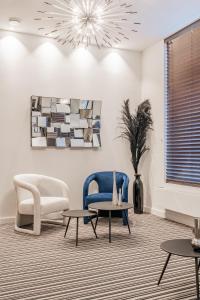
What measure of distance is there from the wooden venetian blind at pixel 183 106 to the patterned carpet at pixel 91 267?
110 cm

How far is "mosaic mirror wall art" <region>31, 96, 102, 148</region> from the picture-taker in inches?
221

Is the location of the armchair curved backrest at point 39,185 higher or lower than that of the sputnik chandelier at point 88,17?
lower

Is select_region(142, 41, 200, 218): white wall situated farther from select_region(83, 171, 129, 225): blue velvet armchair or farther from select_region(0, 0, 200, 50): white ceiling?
select_region(83, 171, 129, 225): blue velvet armchair

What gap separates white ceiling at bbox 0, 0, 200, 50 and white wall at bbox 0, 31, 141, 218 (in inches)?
19.6

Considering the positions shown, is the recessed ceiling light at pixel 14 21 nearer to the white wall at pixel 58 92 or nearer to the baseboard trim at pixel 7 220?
the white wall at pixel 58 92

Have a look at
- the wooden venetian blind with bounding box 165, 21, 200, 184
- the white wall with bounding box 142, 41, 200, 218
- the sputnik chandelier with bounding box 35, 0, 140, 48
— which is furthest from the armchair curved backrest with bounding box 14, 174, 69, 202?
the sputnik chandelier with bounding box 35, 0, 140, 48

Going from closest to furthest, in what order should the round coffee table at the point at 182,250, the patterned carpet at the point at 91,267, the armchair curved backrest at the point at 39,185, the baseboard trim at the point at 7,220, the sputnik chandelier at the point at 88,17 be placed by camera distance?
1. the round coffee table at the point at 182,250
2. the patterned carpet at the point at 91,267
3. the sputnik chandelier at the point at 88,17
4. the armchair curved backrest at the point at 39,185
5. the baseboard trim at the point at 7,220

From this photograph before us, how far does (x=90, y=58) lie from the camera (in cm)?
609

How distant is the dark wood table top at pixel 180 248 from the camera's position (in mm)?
2565

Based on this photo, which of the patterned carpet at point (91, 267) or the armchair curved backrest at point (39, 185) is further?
the armchair curved backrest at point (39, 185)

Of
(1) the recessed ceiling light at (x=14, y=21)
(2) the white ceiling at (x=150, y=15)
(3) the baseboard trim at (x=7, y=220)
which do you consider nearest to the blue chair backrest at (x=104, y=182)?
(3) the baseboard trim at (x=7, y=220)

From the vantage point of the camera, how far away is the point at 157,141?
6.02m

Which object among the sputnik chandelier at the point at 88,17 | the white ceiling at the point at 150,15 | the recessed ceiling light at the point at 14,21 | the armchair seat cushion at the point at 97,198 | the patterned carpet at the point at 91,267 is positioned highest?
the white ceiling at the point at 150,15

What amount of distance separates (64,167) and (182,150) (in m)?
2.16
